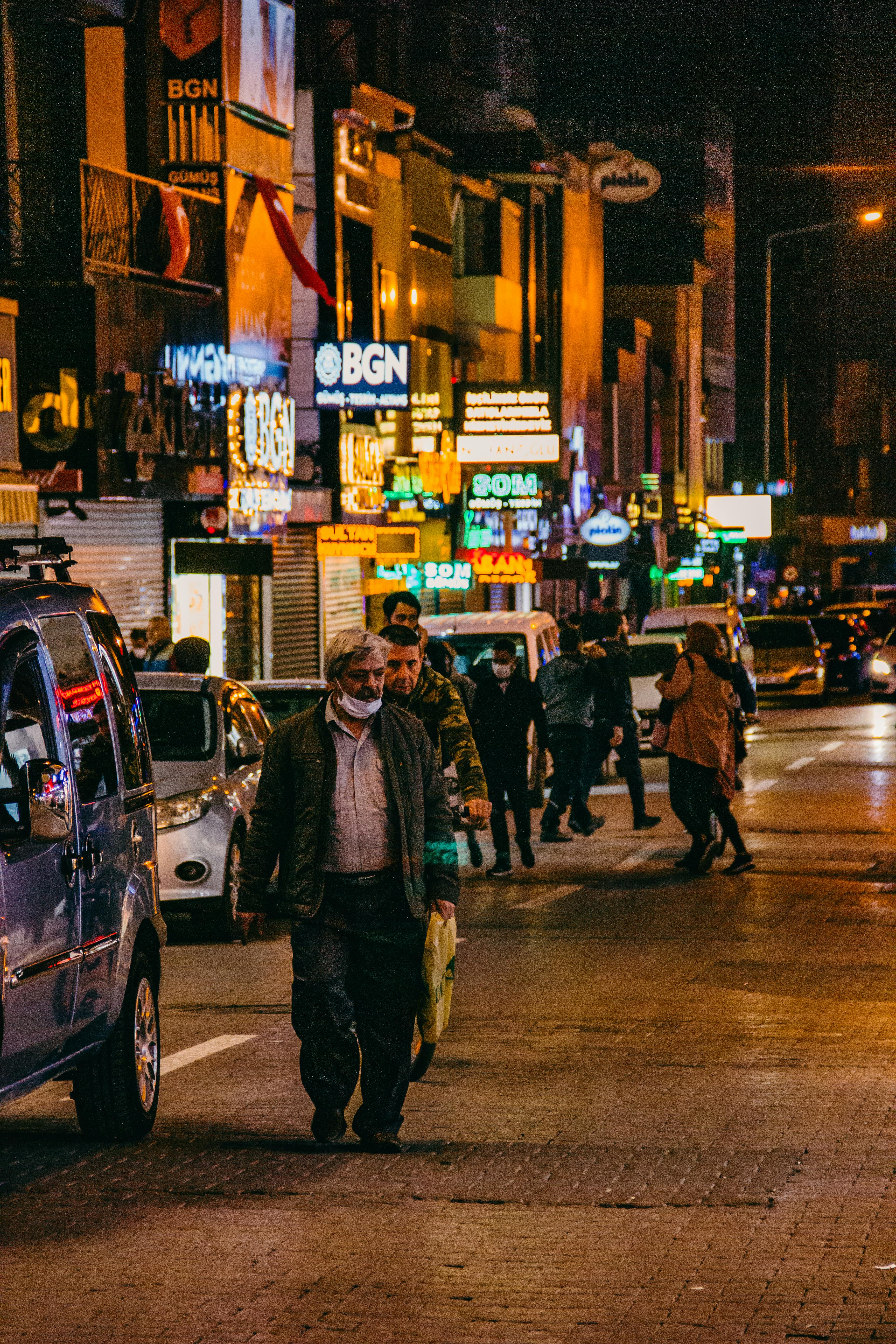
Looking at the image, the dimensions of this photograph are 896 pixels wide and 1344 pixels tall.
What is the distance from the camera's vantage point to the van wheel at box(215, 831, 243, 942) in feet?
43.0

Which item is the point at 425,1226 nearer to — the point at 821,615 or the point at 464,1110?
the point at 464,1110

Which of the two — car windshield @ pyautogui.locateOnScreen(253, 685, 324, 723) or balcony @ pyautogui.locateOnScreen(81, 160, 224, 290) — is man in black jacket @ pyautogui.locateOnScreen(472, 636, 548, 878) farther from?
balcony @ pyautogui.locateOnScreen(81, 160, 224, 290)

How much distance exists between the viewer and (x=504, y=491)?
38.9 metres

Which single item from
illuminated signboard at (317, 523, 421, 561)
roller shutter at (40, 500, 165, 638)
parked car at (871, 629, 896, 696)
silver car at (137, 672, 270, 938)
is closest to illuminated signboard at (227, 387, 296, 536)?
illuminated signboard at (317, 523, 421, 561)

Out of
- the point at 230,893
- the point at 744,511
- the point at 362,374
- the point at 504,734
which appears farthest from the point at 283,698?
the point at 744,511

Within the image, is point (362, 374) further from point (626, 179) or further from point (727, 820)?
point (626, 179)

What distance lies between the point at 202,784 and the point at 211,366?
13.4 metres

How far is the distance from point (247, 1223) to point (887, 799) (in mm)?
16333

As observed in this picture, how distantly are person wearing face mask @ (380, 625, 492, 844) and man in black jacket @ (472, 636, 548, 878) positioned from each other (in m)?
5.98

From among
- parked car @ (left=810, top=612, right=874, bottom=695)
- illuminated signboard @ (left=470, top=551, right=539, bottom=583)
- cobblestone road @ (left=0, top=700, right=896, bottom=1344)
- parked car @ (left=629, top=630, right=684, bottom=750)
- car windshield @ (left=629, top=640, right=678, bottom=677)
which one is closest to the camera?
cobblestone road @ (left=0, top=700, right=896, bottom=1344)

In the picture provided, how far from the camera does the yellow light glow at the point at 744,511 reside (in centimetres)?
8019

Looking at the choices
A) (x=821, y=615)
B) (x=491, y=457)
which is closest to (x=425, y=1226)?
(x=491, y=457)

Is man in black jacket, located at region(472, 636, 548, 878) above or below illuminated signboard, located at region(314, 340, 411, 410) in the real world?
below

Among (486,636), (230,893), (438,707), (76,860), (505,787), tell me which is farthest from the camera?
(486,636)
